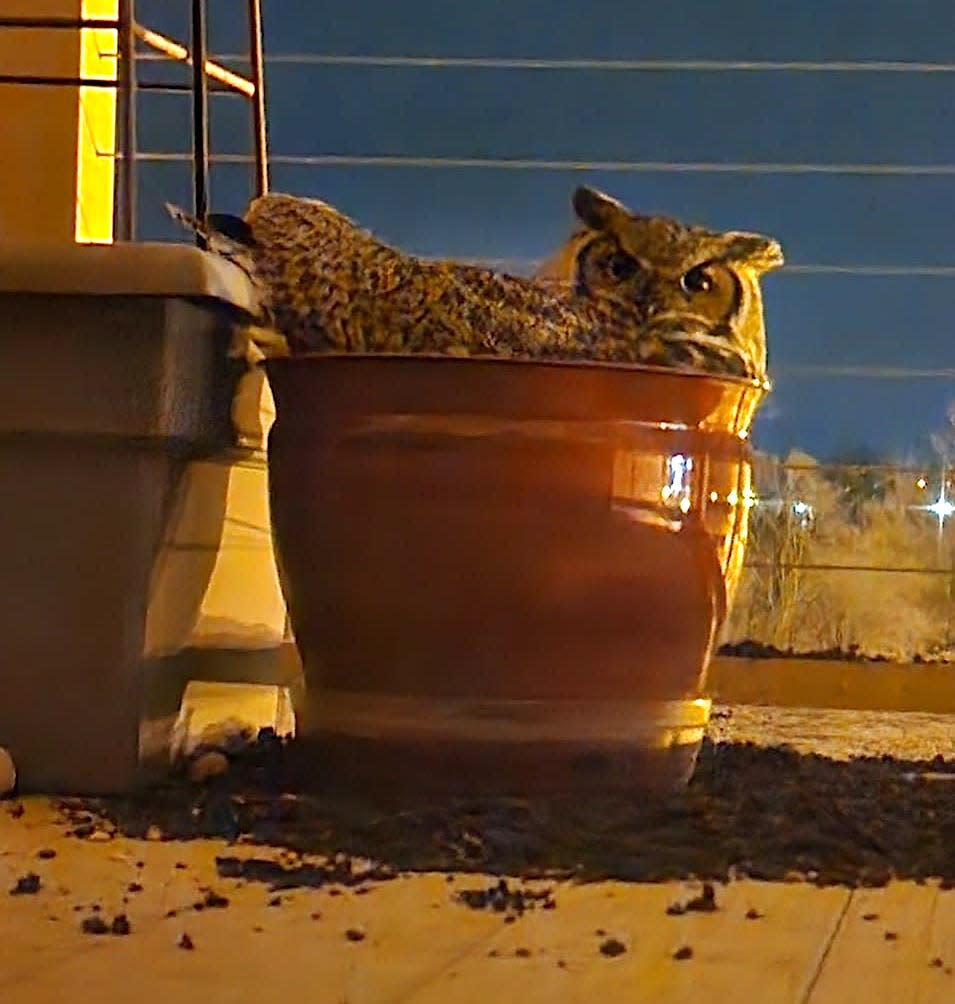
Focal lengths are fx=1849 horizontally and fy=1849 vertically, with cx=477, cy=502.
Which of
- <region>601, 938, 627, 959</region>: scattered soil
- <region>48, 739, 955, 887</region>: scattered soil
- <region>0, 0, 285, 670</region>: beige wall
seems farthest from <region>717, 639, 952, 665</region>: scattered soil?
<region>601, 938, 627, 959</region>: scattered soil

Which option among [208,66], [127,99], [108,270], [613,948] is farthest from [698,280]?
[208,66]

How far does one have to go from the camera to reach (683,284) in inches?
50.8

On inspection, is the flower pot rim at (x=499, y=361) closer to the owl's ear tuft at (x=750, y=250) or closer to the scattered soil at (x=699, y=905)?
the owl's ear tuft at (x=750, y=250)

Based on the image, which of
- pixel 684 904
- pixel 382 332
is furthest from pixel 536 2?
pixel 684 904

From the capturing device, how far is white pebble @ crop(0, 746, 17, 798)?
111cm

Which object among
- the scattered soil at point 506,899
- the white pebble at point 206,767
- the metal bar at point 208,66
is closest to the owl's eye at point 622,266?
the white pebble at point 206,767

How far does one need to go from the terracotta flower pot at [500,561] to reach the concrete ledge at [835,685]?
1.22m

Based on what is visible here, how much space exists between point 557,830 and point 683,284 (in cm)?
46

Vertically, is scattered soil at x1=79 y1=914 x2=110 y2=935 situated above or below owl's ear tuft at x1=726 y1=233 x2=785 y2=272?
below

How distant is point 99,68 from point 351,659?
4.76 feet

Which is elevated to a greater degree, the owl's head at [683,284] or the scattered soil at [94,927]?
the owl's head at [683,284]

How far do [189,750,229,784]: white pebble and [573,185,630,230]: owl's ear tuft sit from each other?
0.48 meters

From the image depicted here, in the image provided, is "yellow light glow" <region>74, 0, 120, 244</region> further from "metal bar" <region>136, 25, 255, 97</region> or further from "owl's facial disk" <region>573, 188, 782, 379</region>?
"owl's facial disk" <region>573, 188, 782, 379</region>

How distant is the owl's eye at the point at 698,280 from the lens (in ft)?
4.25
